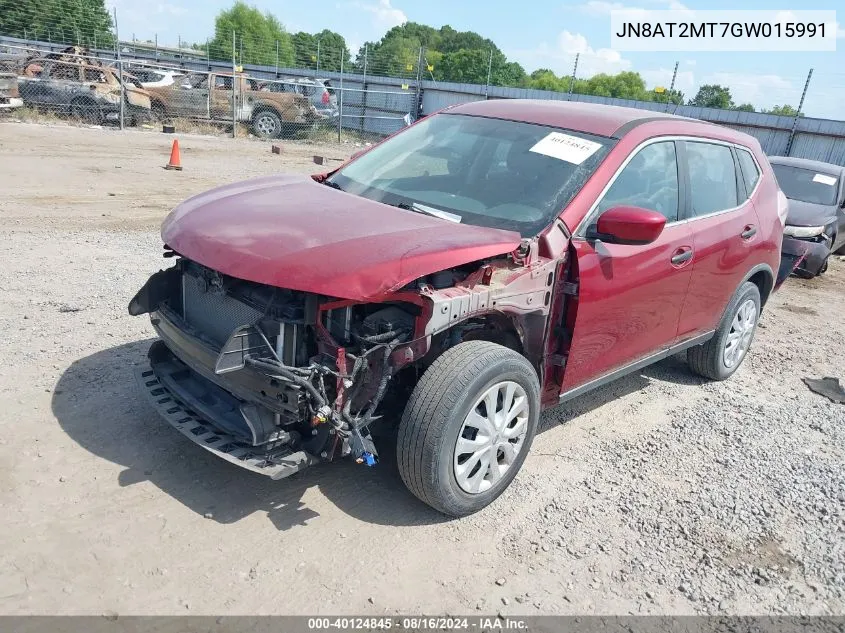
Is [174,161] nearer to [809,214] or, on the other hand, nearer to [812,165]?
[809,214]

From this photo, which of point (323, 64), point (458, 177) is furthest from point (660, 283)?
point (323, 64)

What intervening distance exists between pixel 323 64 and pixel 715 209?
30.6 meters

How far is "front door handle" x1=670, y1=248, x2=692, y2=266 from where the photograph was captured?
413 centimetres

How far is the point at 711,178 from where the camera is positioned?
15.3 feet

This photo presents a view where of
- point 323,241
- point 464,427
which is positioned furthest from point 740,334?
point 323,241

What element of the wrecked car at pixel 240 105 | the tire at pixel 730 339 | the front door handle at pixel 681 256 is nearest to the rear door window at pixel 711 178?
the front door handle at pixel 681 256

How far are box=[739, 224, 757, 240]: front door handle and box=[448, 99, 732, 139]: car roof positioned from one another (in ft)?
2.93

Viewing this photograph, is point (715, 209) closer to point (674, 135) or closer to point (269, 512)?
point (674, 135)

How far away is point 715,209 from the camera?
4.62 meters

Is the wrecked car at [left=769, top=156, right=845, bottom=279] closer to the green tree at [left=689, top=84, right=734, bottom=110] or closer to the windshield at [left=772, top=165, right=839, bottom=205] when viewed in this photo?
the windshield at [left=772, top=165, right=839, bottom=205]

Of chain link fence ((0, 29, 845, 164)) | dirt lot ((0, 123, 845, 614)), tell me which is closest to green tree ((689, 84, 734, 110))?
chain link fence ((0, 29, 845, 164))

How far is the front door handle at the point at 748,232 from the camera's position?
4844mm

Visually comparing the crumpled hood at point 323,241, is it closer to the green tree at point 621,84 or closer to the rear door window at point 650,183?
the rear door window at point 650,183

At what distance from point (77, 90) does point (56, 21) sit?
16.5 metres
